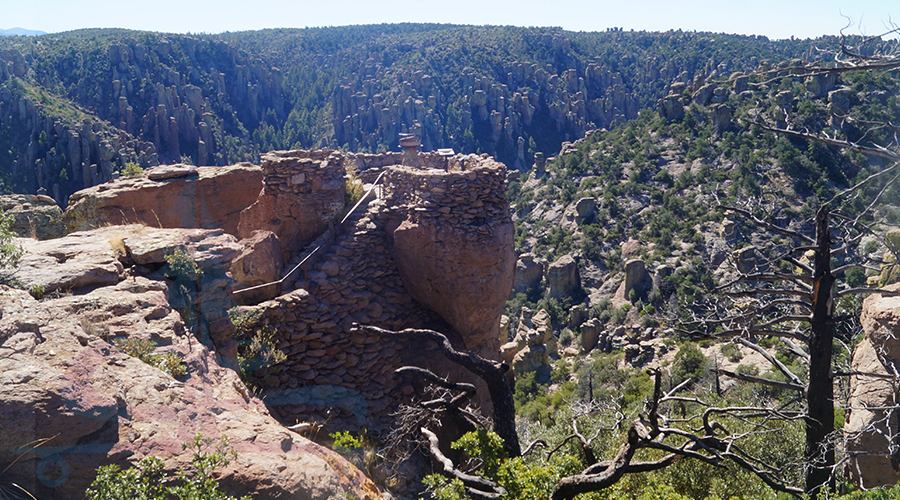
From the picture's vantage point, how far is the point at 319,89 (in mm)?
72875

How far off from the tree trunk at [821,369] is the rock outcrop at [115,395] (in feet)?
14.8

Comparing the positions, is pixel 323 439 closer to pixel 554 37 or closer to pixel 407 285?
pixel 407 285

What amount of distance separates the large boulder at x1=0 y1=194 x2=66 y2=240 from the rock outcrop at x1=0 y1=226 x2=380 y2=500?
5459 millimetres

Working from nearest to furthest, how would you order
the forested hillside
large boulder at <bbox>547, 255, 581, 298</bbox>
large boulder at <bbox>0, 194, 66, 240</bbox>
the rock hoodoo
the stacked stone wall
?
1. the rock hoodoo
2. the stacked stone wall
3. large boulder at <bbox>0, 194, 66, 240</bbox>
4. large boulder at <bbox>547, 255, 581, 298</bbox>
5. the forested hillside

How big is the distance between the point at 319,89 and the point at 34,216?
66641mm

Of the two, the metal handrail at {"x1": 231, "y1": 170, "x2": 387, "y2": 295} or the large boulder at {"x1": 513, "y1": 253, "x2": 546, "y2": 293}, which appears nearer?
the metal handrail at {"x1": 231, "y1": 170, "x2": 387, "y2": 295}

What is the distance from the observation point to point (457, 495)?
418 centimetres

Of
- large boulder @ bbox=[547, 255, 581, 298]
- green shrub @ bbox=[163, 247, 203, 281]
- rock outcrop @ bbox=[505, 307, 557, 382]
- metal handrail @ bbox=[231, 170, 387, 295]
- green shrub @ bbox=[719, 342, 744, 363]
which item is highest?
green shrub @ bbox=[163, 247, 203, 281]

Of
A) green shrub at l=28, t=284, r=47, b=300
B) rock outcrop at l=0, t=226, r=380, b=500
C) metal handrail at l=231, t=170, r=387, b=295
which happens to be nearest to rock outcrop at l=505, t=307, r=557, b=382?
metal handrail at l=231, t=170, r=387, b=295

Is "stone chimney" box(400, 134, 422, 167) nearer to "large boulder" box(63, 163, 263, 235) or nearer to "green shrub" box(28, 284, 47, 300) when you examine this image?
"large boulder" box(63, 163, 263, 235)

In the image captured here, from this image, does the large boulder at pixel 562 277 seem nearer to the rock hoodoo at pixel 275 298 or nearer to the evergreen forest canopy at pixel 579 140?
the evergreen forest canopy at pixel 579 140

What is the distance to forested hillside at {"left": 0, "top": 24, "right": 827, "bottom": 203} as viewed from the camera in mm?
42906

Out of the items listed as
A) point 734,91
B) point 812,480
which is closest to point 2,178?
point 812,480

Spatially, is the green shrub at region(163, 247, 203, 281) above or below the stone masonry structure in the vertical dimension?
above
